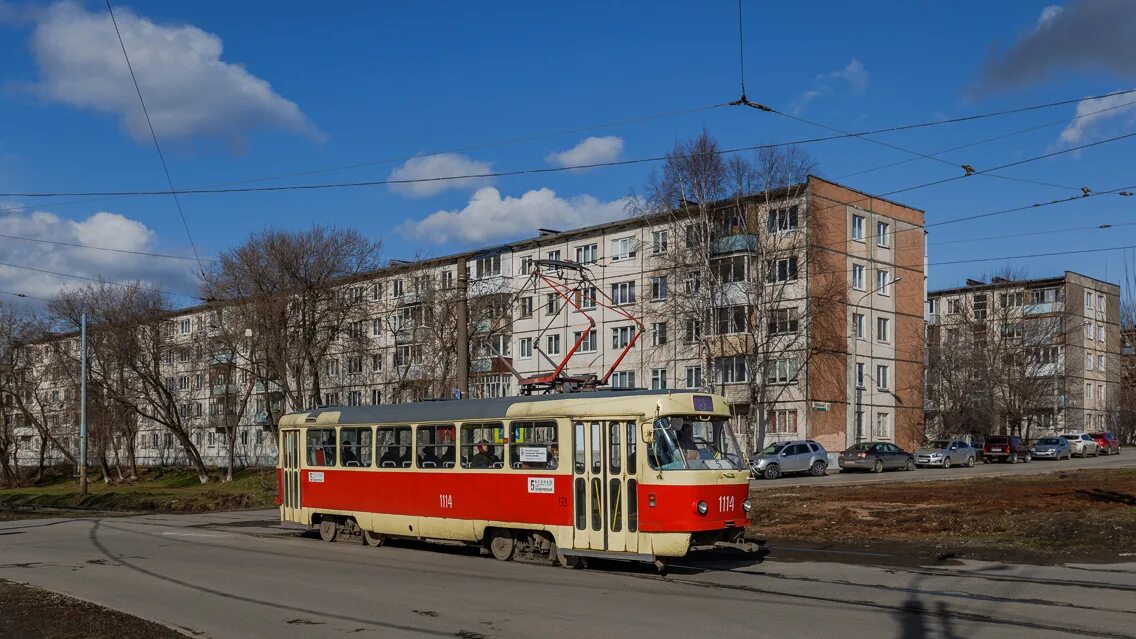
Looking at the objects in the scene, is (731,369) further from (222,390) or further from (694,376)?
(222,390)

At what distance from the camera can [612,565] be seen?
16.1m

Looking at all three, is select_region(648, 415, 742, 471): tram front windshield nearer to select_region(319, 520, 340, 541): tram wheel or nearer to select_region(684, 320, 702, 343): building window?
select_region(319, 520, 340, 541): tram wheel

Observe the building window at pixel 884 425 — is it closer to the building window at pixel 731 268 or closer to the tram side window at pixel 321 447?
the building window at pixel 731 268

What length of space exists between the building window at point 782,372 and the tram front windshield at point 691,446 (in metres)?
36.9

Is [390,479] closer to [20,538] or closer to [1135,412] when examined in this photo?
[20,538]

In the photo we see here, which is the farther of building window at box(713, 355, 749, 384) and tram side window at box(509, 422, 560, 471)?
building window at box(713, 355, 749, 384)

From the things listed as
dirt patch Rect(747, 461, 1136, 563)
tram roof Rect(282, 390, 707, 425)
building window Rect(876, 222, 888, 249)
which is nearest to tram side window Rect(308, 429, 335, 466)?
tram roof Rect(282, 390, 707, 425)

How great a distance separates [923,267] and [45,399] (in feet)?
186

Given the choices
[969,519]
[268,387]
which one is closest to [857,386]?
[268,387]

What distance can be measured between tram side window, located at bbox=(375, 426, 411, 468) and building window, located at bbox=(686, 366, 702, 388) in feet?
124

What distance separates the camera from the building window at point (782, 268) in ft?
163

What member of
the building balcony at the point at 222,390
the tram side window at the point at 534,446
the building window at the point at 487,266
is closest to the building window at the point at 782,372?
the building window at the point at 487,266

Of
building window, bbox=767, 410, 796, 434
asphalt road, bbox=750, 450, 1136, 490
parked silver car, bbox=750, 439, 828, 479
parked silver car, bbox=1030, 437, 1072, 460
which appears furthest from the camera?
parked silver car, bbox=1030, 437, 1072, 460

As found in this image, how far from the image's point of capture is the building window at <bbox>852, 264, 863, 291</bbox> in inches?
2239
